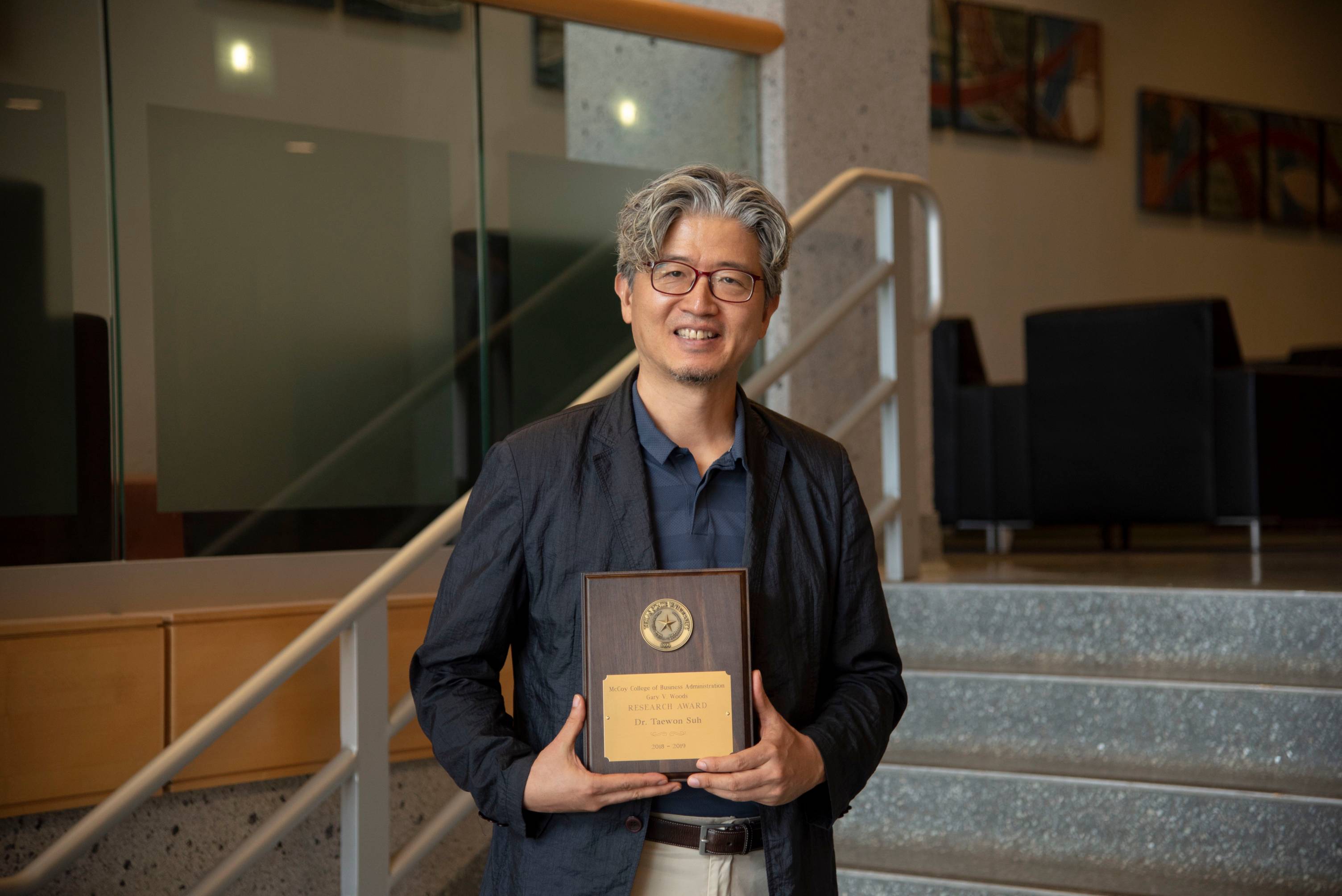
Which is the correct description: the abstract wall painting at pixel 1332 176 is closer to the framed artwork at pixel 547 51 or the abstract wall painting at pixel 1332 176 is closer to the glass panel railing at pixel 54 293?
the framed artwork at pixel 547 51

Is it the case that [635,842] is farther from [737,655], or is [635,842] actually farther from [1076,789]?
[1076,789]

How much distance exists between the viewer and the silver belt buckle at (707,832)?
1.25 metres

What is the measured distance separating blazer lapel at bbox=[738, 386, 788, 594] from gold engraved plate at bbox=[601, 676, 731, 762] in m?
0.14

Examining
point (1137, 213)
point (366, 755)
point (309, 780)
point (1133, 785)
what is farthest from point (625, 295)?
point (1137, 213)

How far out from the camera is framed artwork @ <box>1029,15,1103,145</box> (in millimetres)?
7953

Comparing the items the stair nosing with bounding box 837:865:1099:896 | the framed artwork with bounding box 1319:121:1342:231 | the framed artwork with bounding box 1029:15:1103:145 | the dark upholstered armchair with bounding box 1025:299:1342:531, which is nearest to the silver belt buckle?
the stair nosing with bounding box 837:865:1099:896

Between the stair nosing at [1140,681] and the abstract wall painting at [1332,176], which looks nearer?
the stair nosing at [1140,681]

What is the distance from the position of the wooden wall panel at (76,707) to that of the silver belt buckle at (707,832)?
1.37 metres

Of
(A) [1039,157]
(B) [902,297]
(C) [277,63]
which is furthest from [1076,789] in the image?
(A) [1039,157]

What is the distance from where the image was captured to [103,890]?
2.29m

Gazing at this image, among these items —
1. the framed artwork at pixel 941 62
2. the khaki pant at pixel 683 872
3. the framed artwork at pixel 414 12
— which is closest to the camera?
the khaki pant at pixel 683 872

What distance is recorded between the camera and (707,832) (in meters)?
1.25

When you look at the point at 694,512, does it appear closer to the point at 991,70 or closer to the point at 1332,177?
the point at 991,70

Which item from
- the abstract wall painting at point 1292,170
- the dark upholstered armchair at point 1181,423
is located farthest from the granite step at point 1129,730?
the abstract wall painting at point 1292,170
